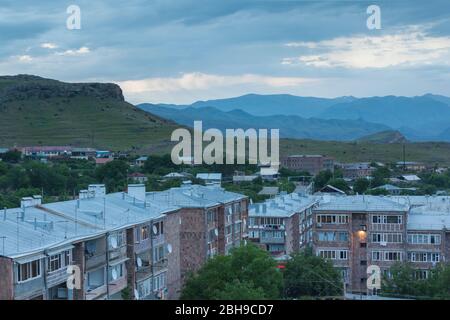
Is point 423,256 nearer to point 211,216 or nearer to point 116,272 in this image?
point 211,216

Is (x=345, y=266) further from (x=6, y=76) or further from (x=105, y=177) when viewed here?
(x=6, y=76)

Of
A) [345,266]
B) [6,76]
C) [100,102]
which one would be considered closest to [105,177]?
[345,266]

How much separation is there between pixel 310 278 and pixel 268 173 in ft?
169

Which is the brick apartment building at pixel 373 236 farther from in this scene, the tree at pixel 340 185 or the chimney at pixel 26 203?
the tree at pixel 340 185

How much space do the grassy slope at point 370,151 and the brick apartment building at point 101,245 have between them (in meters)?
Answer: 78.0

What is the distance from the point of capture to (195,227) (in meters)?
21.4

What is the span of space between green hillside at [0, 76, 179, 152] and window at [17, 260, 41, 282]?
83.1 metres

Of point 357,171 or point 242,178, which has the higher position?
point 242,178

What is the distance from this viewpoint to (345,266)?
84.7 feet

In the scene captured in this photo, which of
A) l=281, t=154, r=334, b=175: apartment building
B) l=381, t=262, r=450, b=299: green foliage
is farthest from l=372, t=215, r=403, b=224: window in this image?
l=281, t=154, r=334, b=175: apartment building

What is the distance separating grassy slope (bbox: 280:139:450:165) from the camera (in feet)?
336

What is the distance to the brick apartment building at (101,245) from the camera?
10656mm

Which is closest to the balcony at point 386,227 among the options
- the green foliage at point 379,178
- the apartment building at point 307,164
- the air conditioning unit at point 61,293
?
the air conditioning unit at point 61,293

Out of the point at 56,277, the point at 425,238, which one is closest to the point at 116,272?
the point at 56,277
